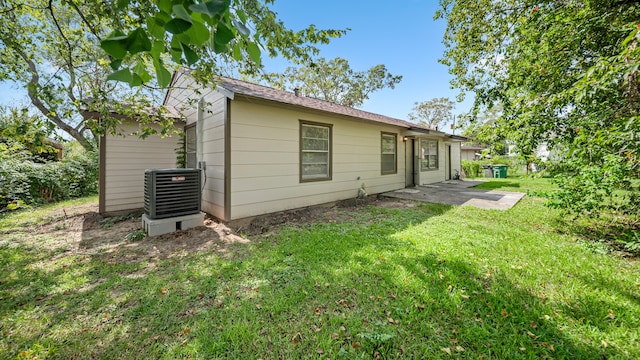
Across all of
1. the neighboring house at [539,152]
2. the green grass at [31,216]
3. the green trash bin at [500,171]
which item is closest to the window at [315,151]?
the neighboring house at [539,152]

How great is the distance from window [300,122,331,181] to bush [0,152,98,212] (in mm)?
7446

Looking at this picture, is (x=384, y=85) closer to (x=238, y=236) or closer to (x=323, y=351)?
(x=238, y=236)

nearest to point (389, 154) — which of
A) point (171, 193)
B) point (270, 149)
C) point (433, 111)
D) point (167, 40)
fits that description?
point (270, 149)

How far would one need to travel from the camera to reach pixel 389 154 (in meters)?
8.91

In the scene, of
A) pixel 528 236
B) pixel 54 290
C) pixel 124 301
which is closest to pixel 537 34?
pixel 528 236

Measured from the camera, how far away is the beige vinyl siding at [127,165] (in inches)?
235

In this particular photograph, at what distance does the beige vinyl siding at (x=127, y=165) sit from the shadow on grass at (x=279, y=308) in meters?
2.65

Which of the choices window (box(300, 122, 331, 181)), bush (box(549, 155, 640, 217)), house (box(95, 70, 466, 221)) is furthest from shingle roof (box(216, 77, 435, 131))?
bush (box(549, 155, 640, 217))

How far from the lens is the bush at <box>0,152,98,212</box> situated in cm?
698

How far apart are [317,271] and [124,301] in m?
2.07

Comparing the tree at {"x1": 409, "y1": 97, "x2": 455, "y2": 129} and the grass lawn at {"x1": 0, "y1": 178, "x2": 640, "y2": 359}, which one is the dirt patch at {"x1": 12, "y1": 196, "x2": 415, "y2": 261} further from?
the tree at {"x1": 409, "y1": 97, "x2": 455, "y2": 129}

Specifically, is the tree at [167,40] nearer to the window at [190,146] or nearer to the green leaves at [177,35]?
the green leaves at [177,35]

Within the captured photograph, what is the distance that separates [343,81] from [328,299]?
22502mm

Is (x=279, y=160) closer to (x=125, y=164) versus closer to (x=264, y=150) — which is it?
(x=264, y=150)
